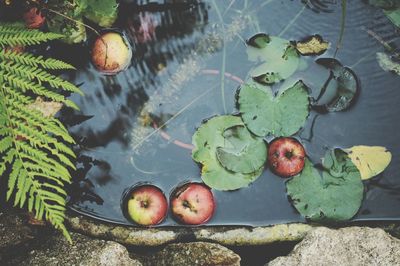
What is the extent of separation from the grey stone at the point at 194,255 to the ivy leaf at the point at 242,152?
17.0 inches

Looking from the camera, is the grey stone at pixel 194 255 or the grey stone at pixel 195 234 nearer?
the grey stone at pixel 194 255

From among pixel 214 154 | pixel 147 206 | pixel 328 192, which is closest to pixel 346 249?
pixel 328 192

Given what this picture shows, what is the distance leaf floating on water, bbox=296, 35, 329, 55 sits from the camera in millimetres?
2438

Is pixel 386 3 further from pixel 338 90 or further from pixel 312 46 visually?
pixel 338 90

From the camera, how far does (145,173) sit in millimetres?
2322

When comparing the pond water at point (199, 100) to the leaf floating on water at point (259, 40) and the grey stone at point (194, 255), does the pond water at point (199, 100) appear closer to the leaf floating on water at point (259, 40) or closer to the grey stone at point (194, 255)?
the leaf floating on water at point (259, 40)

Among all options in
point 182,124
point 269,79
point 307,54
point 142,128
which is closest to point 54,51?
point 142,128

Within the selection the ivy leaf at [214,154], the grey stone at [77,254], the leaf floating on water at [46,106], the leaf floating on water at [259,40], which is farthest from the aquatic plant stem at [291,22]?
the grey stone at [77,254]

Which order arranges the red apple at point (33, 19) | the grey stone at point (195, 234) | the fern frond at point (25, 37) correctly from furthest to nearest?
the red apple at point (33, 19)
the grey stone at point (195, 234)
the fern frond at point (25, 37)

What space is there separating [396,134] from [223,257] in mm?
1279

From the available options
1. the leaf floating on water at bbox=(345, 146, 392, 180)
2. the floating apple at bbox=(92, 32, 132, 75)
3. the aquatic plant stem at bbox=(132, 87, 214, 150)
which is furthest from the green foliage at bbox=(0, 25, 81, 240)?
the leaf floating on water at bbox=(345, 146, 392, 180)

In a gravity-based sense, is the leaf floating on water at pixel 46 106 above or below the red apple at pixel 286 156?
above

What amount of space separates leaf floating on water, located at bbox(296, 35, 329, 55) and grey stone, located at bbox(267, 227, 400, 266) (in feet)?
3.42

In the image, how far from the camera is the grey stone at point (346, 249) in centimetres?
197
